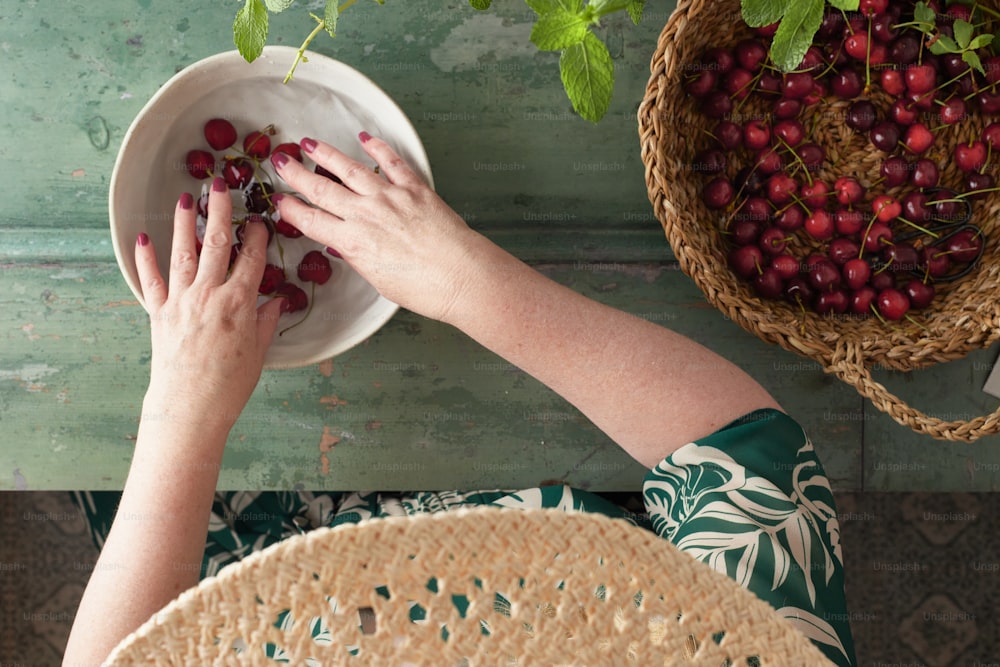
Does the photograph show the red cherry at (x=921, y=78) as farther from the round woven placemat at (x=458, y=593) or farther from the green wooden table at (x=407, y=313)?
the round woven placemat at (x=458, y=593)

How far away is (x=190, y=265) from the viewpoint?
0.87 m

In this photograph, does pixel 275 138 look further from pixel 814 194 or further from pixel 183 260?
pixel 814 194

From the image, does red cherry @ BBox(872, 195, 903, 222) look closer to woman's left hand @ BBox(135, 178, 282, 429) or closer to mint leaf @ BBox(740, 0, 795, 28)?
mint leaf @ BBox(740, 0, 795, 28)

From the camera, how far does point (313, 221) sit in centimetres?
86

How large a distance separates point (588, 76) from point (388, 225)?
0.25 metres

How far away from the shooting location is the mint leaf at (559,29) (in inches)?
26.9

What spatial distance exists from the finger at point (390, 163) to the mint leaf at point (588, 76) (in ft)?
0.68

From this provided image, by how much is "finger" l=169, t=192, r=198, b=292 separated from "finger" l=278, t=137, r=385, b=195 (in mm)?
142

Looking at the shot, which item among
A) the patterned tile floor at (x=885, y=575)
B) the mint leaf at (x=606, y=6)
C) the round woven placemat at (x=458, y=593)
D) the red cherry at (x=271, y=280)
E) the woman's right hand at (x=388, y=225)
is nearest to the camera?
the round woven placemat at (x=458, y=593)

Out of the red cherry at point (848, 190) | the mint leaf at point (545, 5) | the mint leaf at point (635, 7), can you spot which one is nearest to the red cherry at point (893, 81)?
the red cherry at point (848, 190)

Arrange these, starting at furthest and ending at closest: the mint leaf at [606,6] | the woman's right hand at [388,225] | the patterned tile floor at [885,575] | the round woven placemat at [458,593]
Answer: the patterned tile floor at [885,575] < the woman's right hand at [388,225] < the mint leaf at [606,6] < the round woven placemat at [458,593]

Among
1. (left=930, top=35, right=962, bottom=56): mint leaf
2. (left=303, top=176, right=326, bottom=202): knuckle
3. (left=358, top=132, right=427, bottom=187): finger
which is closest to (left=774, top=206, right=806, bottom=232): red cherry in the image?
(left=930, top=35, right=962, bottom=56): mint leaf

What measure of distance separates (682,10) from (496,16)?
0.26m

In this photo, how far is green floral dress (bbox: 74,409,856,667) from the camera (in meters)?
0.74
